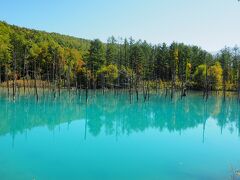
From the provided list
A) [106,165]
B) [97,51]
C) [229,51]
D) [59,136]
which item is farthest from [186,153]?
[229,51]

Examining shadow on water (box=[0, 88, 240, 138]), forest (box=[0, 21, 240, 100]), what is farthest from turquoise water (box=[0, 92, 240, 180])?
forest (box=[0, 21, 240, 100])

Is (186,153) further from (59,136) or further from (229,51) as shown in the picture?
(229,51)

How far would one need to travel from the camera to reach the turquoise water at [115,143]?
17.9 meters

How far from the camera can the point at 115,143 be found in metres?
26.4

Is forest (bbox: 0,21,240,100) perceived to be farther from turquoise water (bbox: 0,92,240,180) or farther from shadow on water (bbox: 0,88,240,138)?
turquoise water (bbox: 0,92,240,180)

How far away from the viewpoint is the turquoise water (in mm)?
17906

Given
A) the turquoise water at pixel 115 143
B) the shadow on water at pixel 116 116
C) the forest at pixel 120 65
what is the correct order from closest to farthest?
the turquoise water at pixel 115 143, the shadow on water at pixel 116 116, the forest at pixel 120 65

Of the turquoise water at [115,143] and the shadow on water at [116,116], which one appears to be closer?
the turquoise water at [115,143]

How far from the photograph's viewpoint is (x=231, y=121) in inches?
1651

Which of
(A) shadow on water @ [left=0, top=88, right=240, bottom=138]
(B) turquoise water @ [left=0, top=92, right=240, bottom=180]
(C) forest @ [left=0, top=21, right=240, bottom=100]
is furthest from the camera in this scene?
(C) forest @ [left=0, top=21, right=240, bottom=100]

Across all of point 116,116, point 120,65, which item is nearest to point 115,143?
point 116,116

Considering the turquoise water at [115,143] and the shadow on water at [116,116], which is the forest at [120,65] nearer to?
the shadow on water at [116,116]

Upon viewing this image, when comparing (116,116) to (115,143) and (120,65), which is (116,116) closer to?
(115,143)

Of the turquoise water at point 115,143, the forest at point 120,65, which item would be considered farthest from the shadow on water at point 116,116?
the forest at point 120,65
